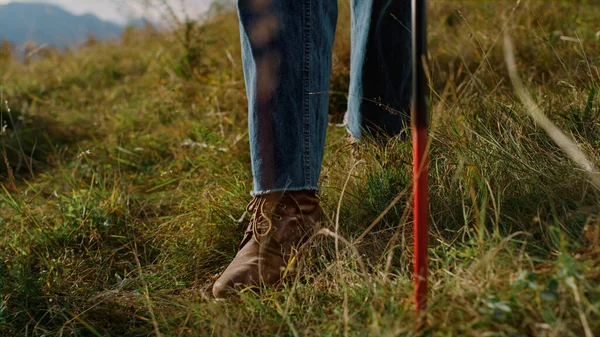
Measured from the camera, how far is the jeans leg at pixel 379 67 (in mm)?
2080

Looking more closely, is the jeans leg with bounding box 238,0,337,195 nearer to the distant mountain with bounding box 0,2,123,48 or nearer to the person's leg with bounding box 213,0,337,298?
the person's leg with bounding box 213,0,337,298

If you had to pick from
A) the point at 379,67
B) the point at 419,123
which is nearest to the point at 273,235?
the point at 419,123

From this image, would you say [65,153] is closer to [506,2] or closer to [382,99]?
[382,99]

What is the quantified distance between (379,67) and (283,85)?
1.99ft

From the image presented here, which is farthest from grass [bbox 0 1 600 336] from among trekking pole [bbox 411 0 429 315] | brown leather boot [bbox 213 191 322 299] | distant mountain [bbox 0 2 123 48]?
distant mountain [bbox 0 2 123 48]

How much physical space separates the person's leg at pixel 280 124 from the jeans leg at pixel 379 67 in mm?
425

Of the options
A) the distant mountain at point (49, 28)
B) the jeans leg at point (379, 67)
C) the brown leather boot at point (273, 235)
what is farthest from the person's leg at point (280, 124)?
the distant mountain at point (49, 28)

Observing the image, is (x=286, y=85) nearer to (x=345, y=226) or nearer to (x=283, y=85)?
(x=283, y=85)

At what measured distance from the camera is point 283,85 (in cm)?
161

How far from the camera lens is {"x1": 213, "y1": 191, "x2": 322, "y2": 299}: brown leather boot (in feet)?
5.21

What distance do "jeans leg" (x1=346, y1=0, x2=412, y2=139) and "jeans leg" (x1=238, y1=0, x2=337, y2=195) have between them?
44 centimetres

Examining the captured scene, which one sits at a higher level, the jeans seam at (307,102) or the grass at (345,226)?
the jeans seam at (307,102)


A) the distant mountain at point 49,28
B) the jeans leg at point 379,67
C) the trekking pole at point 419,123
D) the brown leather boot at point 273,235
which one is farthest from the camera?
the distant mountain at point 49,28

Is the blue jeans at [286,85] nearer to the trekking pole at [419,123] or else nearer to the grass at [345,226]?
the grass at [345,226]
